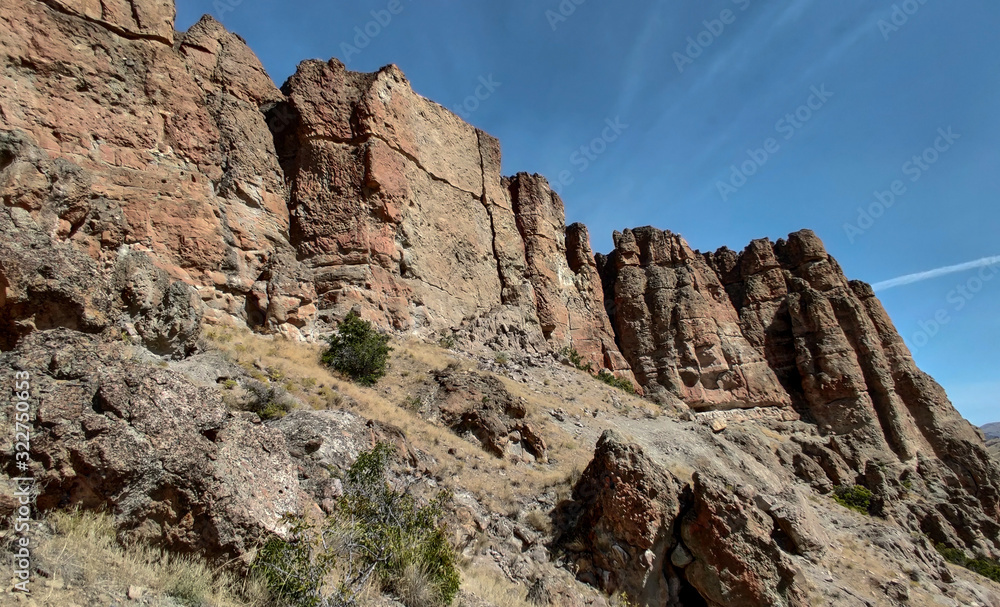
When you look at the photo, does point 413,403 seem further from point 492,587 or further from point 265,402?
point 492,587

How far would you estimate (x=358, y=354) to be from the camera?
16.6 metres

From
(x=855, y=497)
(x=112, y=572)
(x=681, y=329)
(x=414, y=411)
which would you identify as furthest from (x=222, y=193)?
(x=681, y=329)

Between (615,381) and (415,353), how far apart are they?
17.9 m

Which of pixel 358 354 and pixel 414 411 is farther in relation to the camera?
pixel 358 354

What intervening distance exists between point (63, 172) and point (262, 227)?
12190mm

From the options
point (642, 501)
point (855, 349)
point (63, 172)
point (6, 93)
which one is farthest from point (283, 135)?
point (855, 349)

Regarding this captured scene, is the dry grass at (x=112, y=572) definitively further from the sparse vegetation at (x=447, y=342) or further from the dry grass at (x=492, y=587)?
the sparse vegetation at (x=447, y=342)

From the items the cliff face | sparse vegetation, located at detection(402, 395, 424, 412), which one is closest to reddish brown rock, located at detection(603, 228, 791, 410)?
the cliff face

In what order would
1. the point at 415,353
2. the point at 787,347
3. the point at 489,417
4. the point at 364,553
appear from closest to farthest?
the point at 364,553 → the point at 489,417 → the point at 415,353 → the point at 787,347

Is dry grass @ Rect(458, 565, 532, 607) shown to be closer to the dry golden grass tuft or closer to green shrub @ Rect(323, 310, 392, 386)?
the dry golden grass tuft

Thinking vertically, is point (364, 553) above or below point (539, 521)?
below

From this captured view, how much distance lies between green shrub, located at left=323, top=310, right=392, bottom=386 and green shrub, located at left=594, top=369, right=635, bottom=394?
18.8 m

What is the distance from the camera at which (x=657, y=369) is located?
128 ft

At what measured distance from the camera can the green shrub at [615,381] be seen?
3312 centimetres
